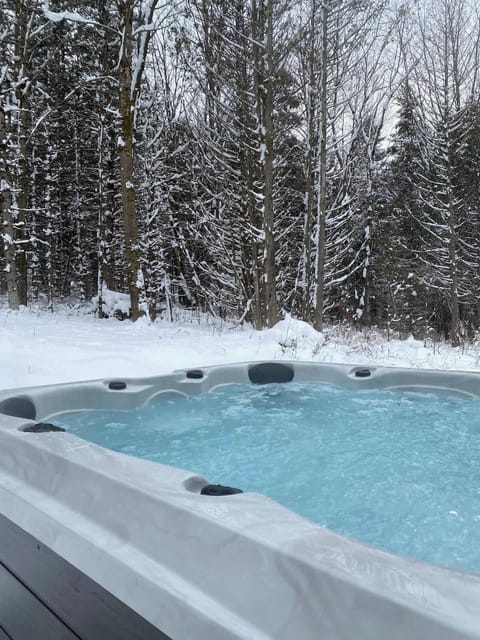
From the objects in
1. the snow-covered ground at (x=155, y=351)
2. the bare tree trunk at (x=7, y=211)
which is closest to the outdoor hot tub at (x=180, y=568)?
the snow-covered ground at (x=155, y=351)

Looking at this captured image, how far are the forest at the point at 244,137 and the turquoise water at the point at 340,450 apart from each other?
3181 millimetres

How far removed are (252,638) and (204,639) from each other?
0.30 feet

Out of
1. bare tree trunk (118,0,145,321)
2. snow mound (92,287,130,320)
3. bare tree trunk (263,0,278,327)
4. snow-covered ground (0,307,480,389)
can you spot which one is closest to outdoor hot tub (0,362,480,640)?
snow-covered ground (0,307,480,389)

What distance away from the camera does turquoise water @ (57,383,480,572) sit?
1.93m

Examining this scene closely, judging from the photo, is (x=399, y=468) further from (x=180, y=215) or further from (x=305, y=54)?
(x=180, y=215)

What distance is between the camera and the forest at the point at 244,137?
629cm

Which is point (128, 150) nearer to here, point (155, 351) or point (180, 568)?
point (155, 351)

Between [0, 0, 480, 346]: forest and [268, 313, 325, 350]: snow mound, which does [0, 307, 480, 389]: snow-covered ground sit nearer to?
[268, 313, 325, 350]: snow mound

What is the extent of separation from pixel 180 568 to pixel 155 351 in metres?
3.48

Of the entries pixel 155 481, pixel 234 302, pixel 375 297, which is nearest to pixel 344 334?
pixel 234 302

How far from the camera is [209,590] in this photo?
89 centimetres

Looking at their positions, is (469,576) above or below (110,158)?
below

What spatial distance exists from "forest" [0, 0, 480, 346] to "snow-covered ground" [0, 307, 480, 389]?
1224 millimetres

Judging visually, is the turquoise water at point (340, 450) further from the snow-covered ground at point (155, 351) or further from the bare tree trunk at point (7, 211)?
the bare tree trunk at point (7, 211)
